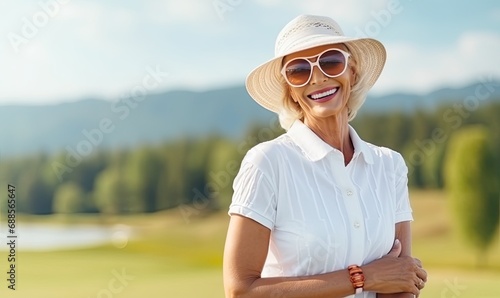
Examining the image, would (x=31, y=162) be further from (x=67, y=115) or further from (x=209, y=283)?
(x=209, y=283)

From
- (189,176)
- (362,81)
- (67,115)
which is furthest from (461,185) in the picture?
(362,81)

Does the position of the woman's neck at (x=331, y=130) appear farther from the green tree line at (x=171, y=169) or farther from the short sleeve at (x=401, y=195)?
the green tree line at (x=171, y=169)

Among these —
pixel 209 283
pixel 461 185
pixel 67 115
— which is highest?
pixel 67 115

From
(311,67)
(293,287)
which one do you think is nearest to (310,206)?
(293,287)

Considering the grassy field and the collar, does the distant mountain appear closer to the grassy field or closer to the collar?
the grassy field

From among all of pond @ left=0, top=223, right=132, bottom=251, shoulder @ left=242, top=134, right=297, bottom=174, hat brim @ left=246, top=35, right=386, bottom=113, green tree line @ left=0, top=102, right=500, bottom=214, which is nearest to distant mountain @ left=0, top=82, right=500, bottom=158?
green tree line @ left=0, top=102, right=500, bottom=214

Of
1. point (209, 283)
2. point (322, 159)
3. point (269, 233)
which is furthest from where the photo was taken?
point (209, 283)

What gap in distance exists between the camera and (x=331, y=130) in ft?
4.82

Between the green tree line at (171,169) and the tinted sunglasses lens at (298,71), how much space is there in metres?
7.68

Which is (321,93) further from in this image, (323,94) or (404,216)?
(404,216)

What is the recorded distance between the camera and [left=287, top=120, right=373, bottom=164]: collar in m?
1.39

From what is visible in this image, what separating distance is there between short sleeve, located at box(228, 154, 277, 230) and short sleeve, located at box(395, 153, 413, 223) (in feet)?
1.11

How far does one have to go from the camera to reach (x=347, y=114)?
60.4 inches

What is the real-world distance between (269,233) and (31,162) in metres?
8.59
